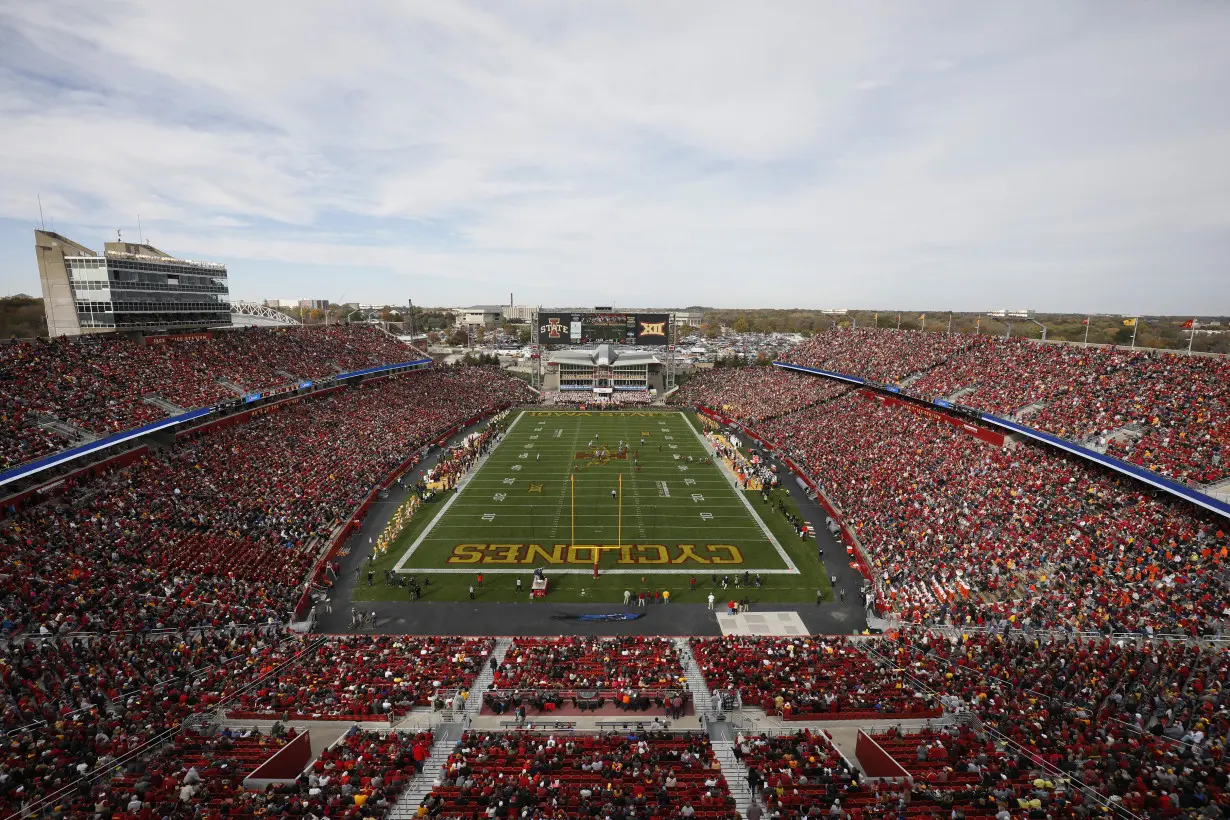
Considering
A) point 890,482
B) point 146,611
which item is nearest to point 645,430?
point 890,482

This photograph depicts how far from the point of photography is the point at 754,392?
57250 millimetres

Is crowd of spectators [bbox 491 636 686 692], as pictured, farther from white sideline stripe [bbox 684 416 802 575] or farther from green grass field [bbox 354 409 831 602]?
white sideline stripe [bbox 684 416 802 575]

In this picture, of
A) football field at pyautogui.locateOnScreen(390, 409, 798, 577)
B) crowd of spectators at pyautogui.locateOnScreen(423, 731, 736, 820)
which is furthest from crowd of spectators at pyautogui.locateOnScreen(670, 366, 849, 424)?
crowd of spectators at pyautogui.locateOnScreen(423, 731, 736, 820)

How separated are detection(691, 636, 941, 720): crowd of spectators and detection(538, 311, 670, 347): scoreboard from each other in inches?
1942

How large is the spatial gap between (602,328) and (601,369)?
456cm

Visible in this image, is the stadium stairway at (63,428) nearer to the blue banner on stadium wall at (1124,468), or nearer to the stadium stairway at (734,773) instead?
the stadium stairway at (734,773)

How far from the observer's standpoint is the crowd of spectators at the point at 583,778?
10891 millimetres

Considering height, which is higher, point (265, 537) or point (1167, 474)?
point (1167, 474)

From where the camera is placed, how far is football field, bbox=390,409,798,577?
81.4 feet

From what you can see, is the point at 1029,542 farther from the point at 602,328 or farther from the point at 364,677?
the point at 602,328

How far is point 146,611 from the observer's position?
17.5 metres

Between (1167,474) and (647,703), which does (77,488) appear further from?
(1167,474)

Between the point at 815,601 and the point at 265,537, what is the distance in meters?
21.7

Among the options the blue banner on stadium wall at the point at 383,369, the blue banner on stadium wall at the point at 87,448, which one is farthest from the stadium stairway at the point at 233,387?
the blue banner on stadium wall at the point at 383,369
